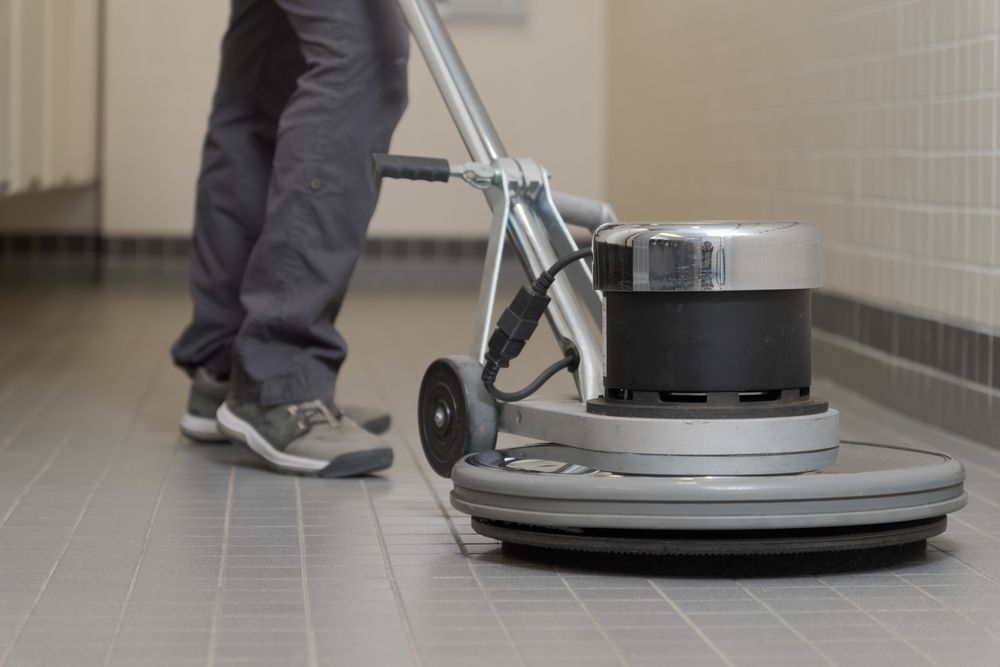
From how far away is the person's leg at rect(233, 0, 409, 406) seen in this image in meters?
2.31

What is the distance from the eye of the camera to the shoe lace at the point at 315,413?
7.67ft

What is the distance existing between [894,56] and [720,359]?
161 centimetres

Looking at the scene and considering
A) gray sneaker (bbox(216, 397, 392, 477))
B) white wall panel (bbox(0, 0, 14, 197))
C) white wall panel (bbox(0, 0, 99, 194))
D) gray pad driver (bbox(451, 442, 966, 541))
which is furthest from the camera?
white wall panel (bbox(0, 0, 99, 194))

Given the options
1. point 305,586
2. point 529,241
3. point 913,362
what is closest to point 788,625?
point 305,586

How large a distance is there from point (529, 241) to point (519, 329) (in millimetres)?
159

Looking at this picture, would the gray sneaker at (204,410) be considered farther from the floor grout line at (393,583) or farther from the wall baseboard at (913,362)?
the wall baseboard at (913,362)

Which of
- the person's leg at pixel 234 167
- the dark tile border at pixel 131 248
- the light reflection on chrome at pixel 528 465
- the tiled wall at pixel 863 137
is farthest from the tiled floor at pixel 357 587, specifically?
the dark tile border at pixel 131 248

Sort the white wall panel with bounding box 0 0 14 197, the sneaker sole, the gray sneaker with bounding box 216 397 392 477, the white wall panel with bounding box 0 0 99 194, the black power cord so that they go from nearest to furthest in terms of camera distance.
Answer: the black power cord < the gray sneaker with bounding box 216 397 392 477 < the sneaker sole < the white wall panel with bounding box 0 0 14 197 < the white wall panel with bounding box 0 0 99 194

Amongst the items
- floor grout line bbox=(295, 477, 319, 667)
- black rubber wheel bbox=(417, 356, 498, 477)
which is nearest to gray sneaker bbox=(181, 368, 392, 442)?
floor grout line bbox=(295, 477, 319, 667)

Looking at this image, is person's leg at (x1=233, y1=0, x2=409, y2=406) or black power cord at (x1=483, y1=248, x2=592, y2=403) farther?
person's leg at (x1=233, y1=0, x2=409, y2=406)

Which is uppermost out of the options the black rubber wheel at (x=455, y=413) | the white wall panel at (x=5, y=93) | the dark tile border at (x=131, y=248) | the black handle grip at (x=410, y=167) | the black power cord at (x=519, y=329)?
the white wall panel at (x=5, y=93)

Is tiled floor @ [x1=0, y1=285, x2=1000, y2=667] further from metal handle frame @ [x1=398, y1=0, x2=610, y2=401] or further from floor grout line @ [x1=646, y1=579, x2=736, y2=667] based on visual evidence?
metal handle frame @ [x1=398, y1=0, x2=610, y2=401]

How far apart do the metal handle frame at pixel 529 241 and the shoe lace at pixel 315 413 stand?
439mm

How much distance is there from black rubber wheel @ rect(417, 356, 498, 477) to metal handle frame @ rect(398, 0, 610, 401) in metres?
0.06
